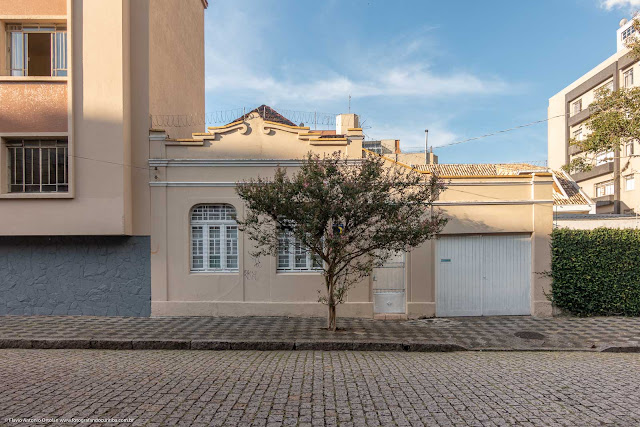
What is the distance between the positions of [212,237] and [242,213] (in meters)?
1.05

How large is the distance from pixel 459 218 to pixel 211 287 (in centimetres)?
654

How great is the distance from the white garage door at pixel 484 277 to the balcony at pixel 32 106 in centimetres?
1006

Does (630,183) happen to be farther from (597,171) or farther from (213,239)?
(213,239)

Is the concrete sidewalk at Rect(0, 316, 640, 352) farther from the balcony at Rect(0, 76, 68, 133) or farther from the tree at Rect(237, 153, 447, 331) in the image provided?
the balcony at Rect(0, 76, 68, 133)

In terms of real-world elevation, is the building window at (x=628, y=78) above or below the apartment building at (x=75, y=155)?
above

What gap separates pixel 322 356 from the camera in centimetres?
704

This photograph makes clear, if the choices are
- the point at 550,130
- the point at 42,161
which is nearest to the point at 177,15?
the point at 42,161

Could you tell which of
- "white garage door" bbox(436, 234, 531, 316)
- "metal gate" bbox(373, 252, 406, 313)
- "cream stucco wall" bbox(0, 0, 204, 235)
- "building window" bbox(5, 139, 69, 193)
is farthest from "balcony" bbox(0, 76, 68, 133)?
"white garage door" bbox(436, 234, 531, 316)

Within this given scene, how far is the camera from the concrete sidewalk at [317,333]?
25.1ft

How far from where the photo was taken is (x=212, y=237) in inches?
407

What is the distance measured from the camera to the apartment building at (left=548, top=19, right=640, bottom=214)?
84.1 feet

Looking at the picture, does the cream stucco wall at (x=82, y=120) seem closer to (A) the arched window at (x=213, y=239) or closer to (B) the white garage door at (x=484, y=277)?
(A) the arched window at (x=213, y=239)

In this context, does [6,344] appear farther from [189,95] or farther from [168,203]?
[189,95]

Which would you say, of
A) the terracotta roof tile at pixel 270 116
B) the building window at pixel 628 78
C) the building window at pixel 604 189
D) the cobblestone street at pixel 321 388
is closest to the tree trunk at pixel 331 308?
the cobblestone street at pixel 321 388
